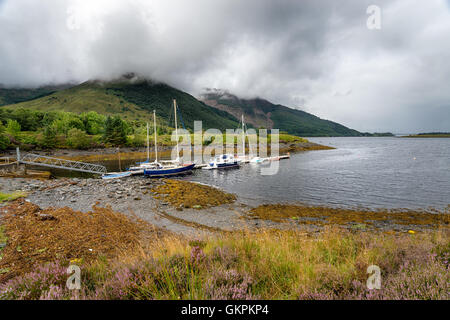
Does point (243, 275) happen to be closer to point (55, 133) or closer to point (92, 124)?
point (55, 133)

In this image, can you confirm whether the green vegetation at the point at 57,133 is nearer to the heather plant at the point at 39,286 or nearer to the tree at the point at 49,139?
the tree at the point at 49,139

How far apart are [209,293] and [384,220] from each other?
60.6 ft

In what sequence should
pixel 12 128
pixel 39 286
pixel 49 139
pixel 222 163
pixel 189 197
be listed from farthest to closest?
pixel 12 128 < pixel 49 139 < pixel 222 163 < pixel 189 197 < pixel 39 286

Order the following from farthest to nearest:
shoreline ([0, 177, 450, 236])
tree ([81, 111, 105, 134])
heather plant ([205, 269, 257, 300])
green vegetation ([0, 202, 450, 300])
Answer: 1. tree ([81, 111, 105, 134])
2. shoreline ([0, 177, 450, 236])
3. green vegetation ([0, 202, 450, 300])
4. heather plant ([205, 269, 257, 300])

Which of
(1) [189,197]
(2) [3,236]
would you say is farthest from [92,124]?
(2) [3,236]

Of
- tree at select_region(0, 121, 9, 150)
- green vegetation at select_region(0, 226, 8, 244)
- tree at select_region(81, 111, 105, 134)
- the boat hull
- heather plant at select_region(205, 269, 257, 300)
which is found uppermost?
tree at select_region(81, 111, 105, 134)

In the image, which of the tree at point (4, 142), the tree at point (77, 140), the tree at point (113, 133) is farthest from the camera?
the tree at point (113, 133)

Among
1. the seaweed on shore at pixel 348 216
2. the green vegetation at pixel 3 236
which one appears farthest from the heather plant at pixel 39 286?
the seaweed on shore at pixel 348 216

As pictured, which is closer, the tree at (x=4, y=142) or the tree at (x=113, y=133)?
the tree at (x=4, y=142)

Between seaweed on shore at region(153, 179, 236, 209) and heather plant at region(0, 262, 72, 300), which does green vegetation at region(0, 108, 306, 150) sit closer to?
seaweed on shore at region(153, 179, 236, 209)

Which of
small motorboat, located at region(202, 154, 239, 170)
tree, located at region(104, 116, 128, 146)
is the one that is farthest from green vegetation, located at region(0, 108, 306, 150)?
small motorboat, located at region(202, 154, 239, 170)

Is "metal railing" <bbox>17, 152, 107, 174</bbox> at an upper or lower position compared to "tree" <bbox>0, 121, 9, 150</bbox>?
lower

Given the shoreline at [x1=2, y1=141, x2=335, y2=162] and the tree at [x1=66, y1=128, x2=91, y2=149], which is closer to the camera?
the shoreline at [x1=2, y1=141, x2=335, y2=162]

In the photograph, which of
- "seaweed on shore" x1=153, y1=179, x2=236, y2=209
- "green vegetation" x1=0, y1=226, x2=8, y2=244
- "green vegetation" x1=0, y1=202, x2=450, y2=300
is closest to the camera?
"green vegetation" x1=0, y1=202, x2=450, y2=300
